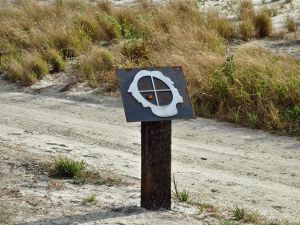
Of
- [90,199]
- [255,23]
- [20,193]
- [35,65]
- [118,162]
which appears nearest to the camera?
[90,199]

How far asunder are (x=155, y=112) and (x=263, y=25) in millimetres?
8275

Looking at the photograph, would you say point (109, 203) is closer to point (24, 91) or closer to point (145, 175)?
point (145, 175)

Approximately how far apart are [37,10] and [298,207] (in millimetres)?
10217

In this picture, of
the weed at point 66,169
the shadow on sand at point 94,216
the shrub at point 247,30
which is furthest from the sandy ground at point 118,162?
the shrub at point 247,30

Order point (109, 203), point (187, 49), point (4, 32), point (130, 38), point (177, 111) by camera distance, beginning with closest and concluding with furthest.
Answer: point (177, 111), point (109, 203), point (187, 49), point (130, 38), point (4, 32)

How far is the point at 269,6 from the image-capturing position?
49.7 ft

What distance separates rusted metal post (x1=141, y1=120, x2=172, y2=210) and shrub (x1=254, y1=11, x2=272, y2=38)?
7.90 meters

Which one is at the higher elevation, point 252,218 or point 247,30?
point 247,30

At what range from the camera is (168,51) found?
1103 centimetres

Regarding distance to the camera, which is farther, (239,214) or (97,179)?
(97,179)

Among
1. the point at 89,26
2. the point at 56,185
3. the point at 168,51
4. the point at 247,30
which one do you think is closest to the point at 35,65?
the point at 89,26

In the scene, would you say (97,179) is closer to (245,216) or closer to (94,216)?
(94,216)

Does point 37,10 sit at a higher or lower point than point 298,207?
higher

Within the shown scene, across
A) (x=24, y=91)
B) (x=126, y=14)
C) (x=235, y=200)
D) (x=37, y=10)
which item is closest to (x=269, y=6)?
(x=126, y=14)
